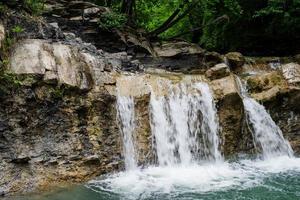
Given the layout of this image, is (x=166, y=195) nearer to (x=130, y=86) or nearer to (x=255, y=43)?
(x=130, y=86)

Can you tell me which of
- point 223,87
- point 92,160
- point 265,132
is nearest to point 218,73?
point 223,87

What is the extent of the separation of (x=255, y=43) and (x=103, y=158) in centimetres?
860

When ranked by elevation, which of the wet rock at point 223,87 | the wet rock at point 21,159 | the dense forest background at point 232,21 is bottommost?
the wet rock at point 21,159

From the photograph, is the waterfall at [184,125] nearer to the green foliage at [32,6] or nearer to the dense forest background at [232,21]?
the green foliage at [32,6]

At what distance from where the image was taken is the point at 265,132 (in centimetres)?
1120

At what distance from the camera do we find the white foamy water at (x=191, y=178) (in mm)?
8188

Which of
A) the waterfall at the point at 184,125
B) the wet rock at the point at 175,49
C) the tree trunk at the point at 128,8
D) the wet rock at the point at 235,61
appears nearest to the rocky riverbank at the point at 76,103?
the waterfall at the point at 184,125

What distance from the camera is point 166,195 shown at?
310 inches

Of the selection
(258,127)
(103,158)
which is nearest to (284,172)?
(258,127)

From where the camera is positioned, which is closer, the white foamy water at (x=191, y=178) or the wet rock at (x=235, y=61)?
the white foamy water at (x=191, y=178)

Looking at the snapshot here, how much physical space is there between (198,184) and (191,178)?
45cm

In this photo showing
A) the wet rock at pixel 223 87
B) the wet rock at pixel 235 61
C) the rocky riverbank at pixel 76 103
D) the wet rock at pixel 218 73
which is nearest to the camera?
the rocky riverbank at pixel 76 103

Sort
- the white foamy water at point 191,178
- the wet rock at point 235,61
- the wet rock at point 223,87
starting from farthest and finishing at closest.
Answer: the wet rock at point 235,61 → the wet rock at point 223,87 → the white foamy water at point 191,178

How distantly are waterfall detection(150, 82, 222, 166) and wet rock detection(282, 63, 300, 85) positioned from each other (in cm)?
251
